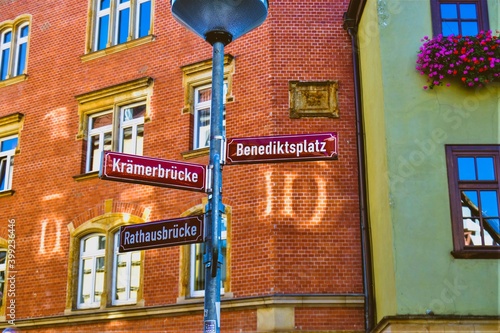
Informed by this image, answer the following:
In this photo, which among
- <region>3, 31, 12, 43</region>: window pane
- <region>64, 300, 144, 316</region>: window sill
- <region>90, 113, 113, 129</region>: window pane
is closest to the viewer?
<region>64, 300, 144, 316</region>: window sill

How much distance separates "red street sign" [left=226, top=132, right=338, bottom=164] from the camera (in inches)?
330

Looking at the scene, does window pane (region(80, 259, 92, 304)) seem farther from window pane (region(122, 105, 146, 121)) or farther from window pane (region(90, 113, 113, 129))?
window pane (region(122, 105, 146, 121))

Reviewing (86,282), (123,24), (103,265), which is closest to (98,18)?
(123,24)

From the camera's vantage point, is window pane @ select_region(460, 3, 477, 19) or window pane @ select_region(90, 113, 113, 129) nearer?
window pane @ select_region(460, 3, 477, 19)

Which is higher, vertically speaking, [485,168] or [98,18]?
[98,18]

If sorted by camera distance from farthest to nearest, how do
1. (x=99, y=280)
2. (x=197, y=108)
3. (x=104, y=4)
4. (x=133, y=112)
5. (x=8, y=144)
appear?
(x=8, y=144) → (x=104, y=4) → (x=133, y=112) → (x=197, y=108) → (x=99, y=280)

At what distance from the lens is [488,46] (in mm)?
13062

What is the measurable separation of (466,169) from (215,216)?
20.4 ft

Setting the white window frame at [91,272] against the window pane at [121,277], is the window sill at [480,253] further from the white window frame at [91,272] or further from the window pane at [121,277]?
the white window frame at [91,272]

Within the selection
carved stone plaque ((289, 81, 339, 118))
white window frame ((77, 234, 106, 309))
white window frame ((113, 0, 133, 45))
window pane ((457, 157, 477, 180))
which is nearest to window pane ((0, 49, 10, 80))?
white window frame ((113, 0, 133, 45))

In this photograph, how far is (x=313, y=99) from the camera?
16.0 metres

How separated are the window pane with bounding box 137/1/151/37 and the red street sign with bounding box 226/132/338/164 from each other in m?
10.7

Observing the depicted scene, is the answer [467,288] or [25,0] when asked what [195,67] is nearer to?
[25,0]

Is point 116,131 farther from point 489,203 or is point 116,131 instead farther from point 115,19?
point 489,203
